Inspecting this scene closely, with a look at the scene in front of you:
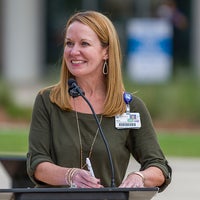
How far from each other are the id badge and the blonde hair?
32mm

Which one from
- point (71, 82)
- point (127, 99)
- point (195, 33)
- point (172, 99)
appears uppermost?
point (71, 82)

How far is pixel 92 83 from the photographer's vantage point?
497cm

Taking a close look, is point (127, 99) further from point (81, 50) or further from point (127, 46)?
point (127, 46)

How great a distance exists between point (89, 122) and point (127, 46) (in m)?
19.8

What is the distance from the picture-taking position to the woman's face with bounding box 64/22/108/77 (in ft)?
15.7

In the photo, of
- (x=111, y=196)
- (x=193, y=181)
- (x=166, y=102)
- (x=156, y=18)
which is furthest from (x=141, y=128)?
(x=156, y=18)

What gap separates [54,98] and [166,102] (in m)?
11.9

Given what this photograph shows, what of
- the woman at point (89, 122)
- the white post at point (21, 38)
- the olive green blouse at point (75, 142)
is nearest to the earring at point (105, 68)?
the woman at point (89, 122)

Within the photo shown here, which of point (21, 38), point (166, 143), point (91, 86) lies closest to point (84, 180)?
point (91, 86)

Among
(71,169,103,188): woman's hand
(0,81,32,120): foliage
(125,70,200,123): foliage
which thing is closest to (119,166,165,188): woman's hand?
(71,169,103,188): woman's hand

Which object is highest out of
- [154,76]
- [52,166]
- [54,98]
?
[54,98]

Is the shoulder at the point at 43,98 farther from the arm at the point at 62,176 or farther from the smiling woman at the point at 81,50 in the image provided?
the arm at the point at 62,176

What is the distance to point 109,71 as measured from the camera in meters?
4.95

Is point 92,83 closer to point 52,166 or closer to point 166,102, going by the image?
point 52,166
